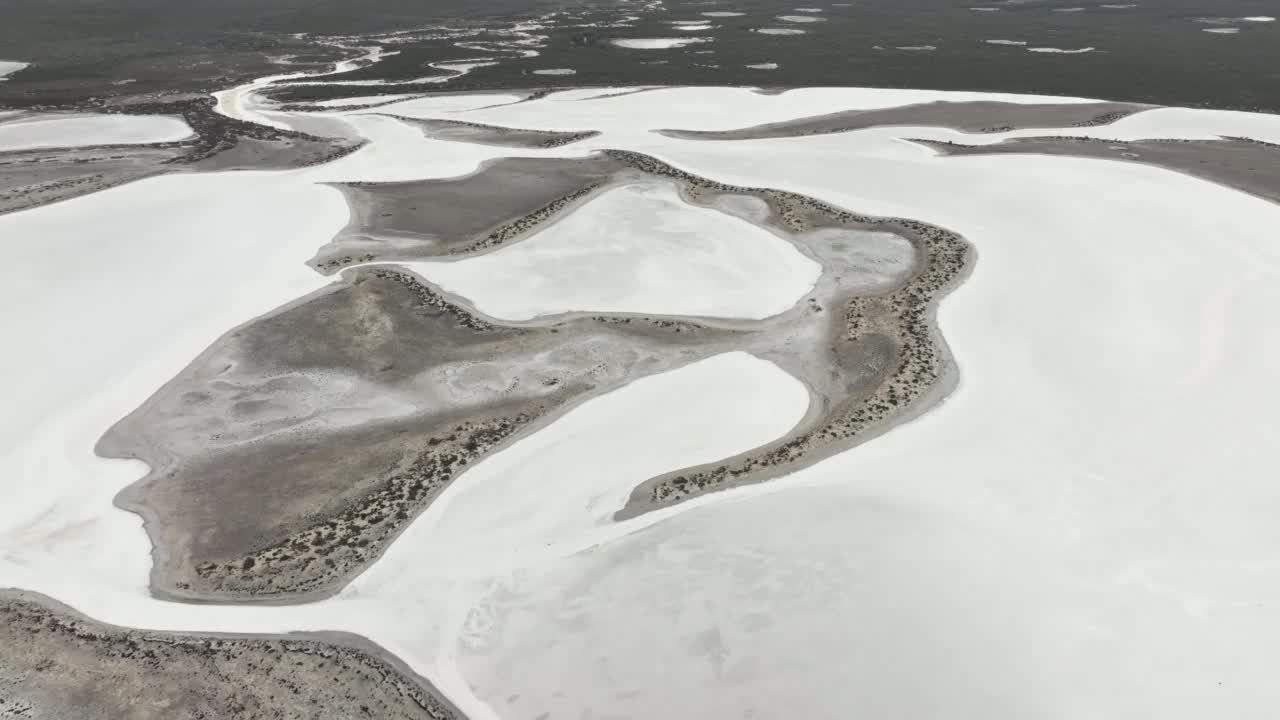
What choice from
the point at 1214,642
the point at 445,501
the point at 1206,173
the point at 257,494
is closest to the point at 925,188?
the point at 1206,173

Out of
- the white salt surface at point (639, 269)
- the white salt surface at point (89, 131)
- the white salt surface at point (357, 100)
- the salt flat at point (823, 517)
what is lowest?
the salt flat at point (823, 517)

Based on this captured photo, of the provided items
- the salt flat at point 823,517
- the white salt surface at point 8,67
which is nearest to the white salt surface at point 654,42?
the white salt surface at point 8,67

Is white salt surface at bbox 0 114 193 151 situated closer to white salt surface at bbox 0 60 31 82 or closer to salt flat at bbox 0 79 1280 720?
salt flat at bbox 0 79 1280 720

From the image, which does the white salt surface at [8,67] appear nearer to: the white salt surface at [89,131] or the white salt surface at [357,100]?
the white salt surface at [89,131]

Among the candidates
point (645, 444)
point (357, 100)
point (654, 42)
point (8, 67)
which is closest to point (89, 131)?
point (357, 100)

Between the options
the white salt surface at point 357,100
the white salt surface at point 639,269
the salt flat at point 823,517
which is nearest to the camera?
the salt flat at point 823,517

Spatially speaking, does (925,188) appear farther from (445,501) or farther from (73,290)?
(73,290)

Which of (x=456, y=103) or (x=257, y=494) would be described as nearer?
(x=257, y=494)
